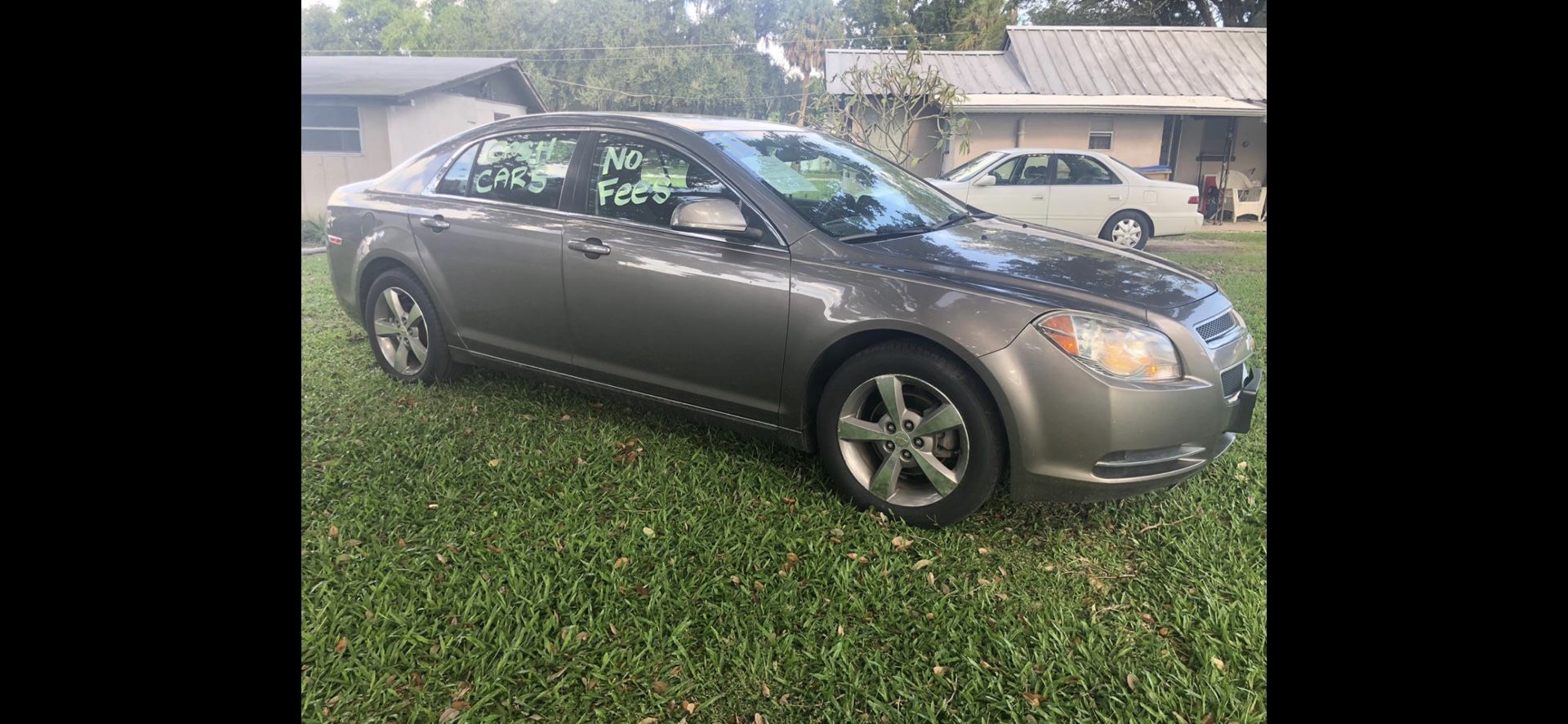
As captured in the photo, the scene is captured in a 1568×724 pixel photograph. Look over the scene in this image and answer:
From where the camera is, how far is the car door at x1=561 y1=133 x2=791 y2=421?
8.76 feet

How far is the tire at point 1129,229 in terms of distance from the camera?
6.44 metres

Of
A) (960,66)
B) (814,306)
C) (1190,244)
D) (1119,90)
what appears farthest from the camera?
(960,66)

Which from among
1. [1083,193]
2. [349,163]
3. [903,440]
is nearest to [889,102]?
[1083,193]

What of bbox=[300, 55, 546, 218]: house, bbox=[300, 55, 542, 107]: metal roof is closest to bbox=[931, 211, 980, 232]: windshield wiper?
bbox=[300, 55, 546, 218]: house

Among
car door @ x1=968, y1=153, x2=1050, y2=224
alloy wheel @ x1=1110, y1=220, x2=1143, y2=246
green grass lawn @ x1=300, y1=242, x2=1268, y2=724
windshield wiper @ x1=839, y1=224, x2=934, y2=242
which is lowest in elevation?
green grass lawn @ x1=300, y1=242, x2=1268, y2=724

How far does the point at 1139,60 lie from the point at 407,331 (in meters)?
5.08

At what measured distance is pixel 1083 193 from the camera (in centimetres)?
662

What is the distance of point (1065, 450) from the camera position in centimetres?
226

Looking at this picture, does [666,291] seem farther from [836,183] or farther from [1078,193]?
[1078,193]

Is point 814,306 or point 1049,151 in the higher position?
point 1049,151

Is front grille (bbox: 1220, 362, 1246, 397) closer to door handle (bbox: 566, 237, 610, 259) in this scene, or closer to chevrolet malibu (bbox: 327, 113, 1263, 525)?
chevrolet malibu (bbox: 327, 113, 1263, 525)

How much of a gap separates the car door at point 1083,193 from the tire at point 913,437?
4.63m
